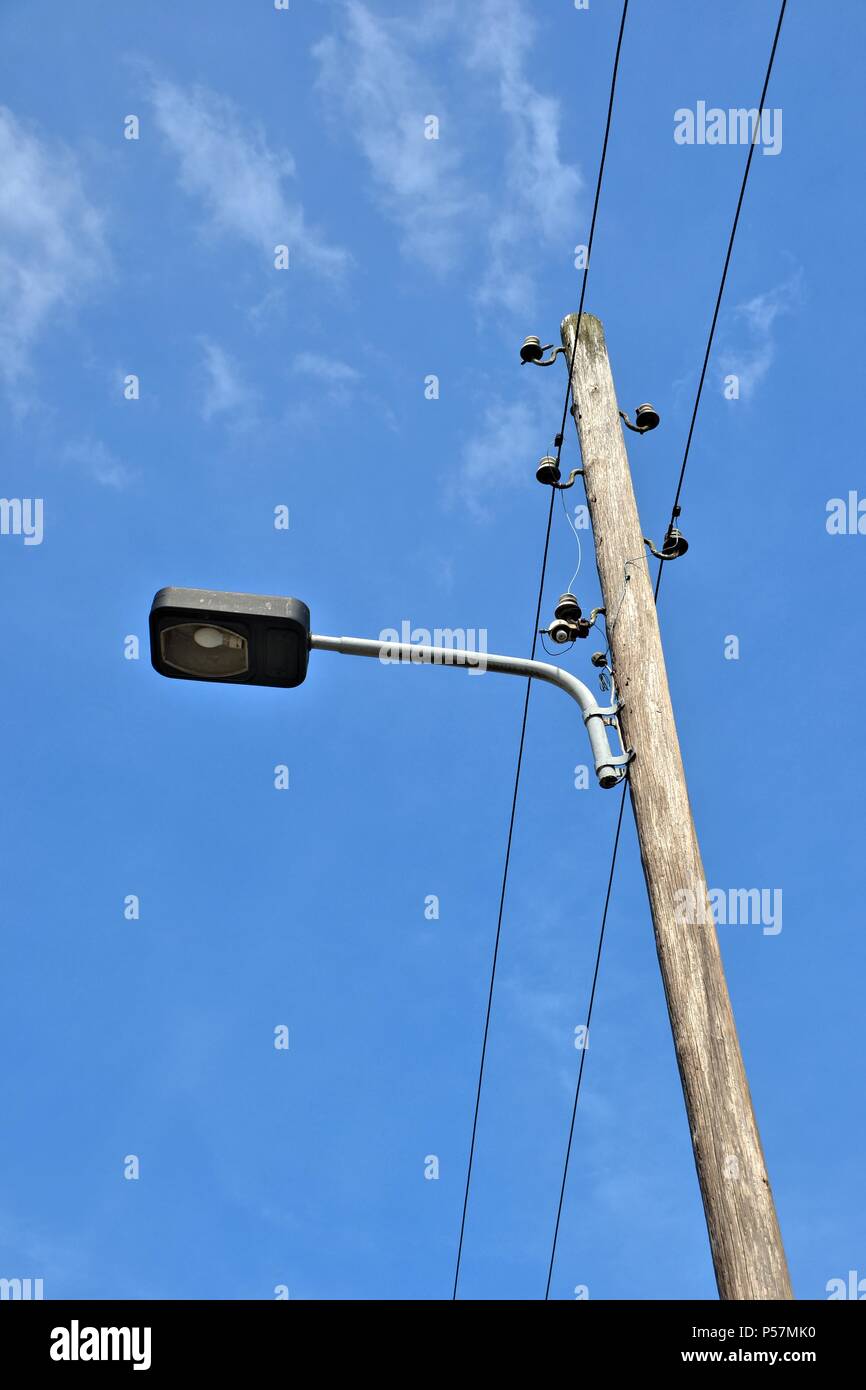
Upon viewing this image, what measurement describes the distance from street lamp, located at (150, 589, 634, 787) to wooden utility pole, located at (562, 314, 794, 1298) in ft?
0.48

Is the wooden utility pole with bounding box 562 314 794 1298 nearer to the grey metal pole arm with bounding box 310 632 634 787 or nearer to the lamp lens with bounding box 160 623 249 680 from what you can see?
the grey metal pole arm with bounding box 310 632 634 787

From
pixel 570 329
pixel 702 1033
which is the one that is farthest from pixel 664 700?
pixel 570 329

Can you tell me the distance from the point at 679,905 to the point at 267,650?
6.69ft

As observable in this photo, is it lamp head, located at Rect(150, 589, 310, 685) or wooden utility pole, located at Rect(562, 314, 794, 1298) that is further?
lamp head, located at Rect(150, 589, 310, 685)

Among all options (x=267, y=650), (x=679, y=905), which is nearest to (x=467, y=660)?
(x=267, y=650)

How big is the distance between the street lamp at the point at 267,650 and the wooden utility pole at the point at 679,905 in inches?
5.8

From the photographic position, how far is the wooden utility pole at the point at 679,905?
3625 millimetres

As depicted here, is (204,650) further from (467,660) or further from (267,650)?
(467,660)

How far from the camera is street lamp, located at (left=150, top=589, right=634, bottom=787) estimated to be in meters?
5.00

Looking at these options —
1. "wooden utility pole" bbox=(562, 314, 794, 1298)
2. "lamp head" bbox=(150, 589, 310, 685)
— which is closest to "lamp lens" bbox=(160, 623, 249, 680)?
"lamp head" bbox=(150, 589, 310, 685)

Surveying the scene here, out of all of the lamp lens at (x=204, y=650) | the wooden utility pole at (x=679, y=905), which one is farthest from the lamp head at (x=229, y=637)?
the wooden utility pole at (x=679, y=905)
